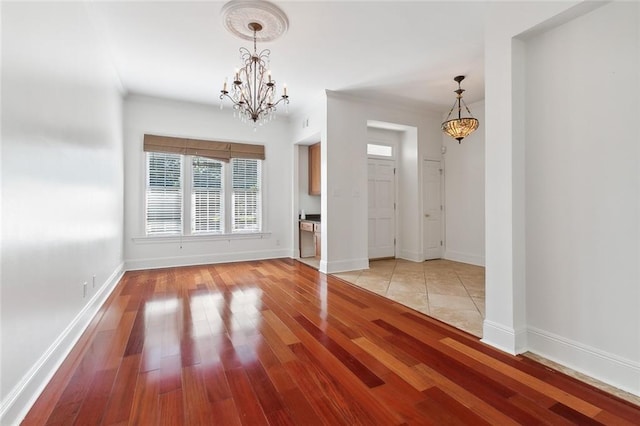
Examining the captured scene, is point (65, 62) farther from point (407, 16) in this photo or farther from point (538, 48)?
point (538, 48)

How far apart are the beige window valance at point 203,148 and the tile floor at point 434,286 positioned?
3.04 metres

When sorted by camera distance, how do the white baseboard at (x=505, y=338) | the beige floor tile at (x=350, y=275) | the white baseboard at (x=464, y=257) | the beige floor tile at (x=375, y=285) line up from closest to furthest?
the white baseboard at (x=505, y=338) → the beige floor tile at (x=375, y=285) → the beige floor tile at (x=350, y=275) → the white baseboard at (x=464, y=257)

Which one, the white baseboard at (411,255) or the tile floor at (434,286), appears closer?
the tile floor at (434,286)

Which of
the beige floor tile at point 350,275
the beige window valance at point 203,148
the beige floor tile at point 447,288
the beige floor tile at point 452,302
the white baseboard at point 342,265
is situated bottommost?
the beige floor tile at point 452,302

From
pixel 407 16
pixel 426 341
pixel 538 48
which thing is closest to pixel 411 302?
pixel 426 341

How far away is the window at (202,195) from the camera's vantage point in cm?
519

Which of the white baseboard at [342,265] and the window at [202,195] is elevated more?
the window at [202,195]

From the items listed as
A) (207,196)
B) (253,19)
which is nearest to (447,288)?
(253,19)

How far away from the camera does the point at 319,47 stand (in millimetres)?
3439

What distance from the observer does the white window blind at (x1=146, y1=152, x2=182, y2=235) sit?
16.9 feet

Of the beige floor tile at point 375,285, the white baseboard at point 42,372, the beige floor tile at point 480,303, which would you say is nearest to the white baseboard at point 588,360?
the beige floor tile at point 480,303

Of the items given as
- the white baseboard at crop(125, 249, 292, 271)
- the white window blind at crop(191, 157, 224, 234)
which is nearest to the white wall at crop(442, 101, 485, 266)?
the white baseboard at crop(125, 249, 292, 271)

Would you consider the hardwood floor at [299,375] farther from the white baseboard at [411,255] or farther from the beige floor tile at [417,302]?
the white baseboard at [411,255]

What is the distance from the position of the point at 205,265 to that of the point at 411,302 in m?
3.78
